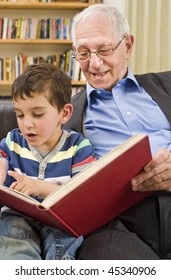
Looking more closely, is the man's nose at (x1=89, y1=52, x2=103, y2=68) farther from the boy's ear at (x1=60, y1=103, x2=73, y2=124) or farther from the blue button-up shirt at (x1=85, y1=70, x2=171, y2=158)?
the boy's ear at (x1=60, y1=103, x2=73, y2=124)

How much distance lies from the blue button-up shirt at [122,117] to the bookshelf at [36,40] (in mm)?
2736

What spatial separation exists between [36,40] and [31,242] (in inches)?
137

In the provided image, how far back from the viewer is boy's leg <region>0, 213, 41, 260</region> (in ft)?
3.17

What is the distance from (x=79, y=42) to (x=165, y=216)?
730 mm

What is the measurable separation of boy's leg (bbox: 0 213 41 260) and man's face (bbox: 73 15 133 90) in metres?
0.66

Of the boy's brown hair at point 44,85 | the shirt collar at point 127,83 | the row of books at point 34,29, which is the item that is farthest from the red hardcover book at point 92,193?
the row of books at point 34,29

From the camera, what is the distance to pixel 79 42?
1545 millimetres

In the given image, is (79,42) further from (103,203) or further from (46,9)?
(46,9)

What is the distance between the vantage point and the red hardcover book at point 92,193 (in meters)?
0.84

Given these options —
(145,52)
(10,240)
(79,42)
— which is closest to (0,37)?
(145,52)

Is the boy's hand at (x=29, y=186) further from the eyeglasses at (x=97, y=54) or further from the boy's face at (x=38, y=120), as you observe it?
the eyeglasses at (x=97, y=54)

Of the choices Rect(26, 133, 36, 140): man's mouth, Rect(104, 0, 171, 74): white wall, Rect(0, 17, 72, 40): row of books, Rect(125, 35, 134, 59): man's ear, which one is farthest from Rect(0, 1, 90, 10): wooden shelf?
Rect(26, 133, 36, 140): man's mouth

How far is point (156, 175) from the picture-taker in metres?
1.08

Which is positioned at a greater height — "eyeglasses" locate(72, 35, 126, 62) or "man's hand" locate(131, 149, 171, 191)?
"eyeglasses" locate(72, 35, 126, 62)
